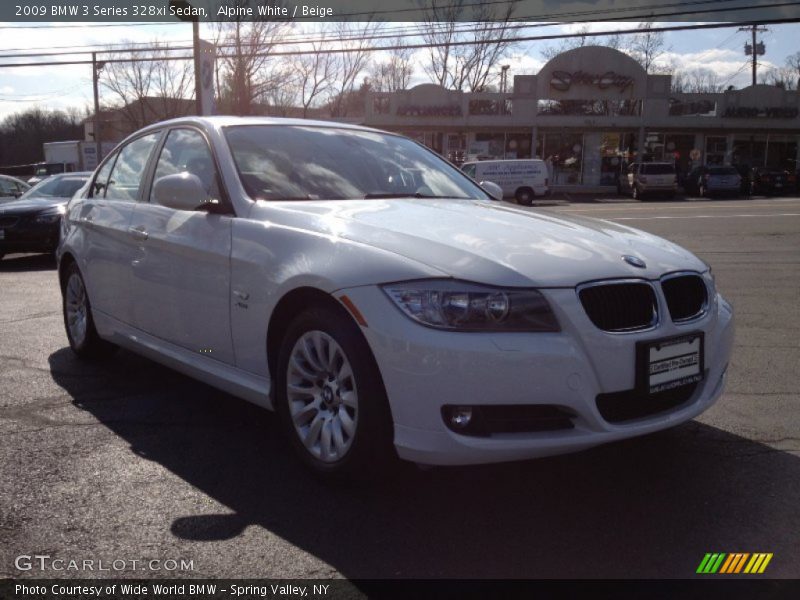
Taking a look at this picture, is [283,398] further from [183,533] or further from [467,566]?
[467,566]

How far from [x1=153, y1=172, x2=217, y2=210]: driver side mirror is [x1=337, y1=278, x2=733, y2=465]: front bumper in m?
1.33

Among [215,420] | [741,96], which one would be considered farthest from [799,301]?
[741,96]

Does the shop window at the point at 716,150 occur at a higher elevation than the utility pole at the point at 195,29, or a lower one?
lower

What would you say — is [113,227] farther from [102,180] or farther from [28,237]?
[28,237]

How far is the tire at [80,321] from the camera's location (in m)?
5.36

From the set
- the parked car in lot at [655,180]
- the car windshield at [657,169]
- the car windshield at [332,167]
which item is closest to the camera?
the car windshield at [332,167]

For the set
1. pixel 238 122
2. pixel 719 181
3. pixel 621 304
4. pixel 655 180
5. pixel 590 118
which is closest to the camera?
pixel 621 304

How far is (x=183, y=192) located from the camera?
3.79 metres

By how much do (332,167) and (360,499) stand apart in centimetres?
189

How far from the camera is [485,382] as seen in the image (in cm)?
274

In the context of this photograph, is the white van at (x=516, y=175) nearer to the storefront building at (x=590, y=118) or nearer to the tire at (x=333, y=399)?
the storefront building at (x=590, y=118)

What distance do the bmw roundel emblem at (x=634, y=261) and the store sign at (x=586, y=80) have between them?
38629 mm

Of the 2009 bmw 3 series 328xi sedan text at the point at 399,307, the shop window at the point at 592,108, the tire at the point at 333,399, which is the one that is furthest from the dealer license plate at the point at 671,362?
the shop window at the point at 592,108

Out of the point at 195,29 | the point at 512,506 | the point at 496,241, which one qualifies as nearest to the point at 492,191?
the point at 496,241
